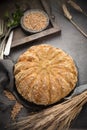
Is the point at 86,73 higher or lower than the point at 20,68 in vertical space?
lower

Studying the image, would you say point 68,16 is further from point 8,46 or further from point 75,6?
point 8,46

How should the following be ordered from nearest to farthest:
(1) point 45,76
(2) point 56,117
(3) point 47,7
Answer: (2) point 56,117 < (1) point 45,76 < (3) point 47,7

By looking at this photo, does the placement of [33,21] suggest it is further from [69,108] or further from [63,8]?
[69,108]

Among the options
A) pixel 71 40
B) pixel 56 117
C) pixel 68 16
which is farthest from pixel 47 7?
pixel 56 117

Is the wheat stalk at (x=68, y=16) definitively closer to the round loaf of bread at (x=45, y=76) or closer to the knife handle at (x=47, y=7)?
the knife handle at (x=47, y=7)

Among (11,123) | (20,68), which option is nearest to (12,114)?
(11,123)

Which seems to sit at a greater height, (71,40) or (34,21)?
(34,21)

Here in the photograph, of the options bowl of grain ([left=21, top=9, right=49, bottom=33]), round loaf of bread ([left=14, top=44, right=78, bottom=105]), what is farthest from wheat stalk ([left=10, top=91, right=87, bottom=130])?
bowl of grain ([left=21, top=9, right=49, bottom=33])
